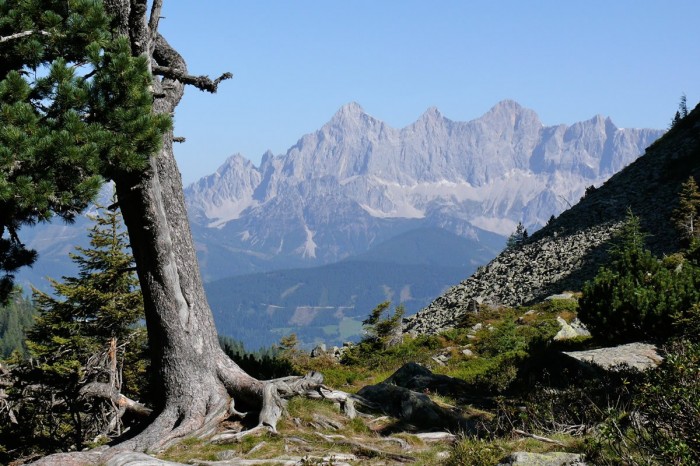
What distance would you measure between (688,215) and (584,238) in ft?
32.4

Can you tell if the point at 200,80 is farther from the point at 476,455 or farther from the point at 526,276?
the point at 526,276

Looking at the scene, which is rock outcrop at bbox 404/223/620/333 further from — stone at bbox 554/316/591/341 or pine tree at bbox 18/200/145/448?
pine tree at bbox 18/200/145/448

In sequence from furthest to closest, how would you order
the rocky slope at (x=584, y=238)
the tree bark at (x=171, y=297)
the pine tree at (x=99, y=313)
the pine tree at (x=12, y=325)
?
the pine tree at (x=12, y=325), the rocky slope at (x=584, y=238), the pine tree at (x=99, y=313), the tree bark at (x=171, y=297)

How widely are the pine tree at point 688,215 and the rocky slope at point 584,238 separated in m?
1.30

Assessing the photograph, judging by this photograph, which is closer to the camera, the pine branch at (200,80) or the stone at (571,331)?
the pine branch at (200,80)

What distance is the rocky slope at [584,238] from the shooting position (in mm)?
41750

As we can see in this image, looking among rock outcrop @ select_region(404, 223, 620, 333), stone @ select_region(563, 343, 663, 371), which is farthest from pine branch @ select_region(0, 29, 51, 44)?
rock outcrop @ select_region(404, 223, 620, 333)

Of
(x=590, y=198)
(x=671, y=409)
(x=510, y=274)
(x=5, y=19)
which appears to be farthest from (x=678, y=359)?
(x=590, y=198)

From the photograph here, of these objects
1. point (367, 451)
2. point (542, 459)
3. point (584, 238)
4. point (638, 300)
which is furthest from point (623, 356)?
point (584, 238)

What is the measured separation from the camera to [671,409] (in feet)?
22.8

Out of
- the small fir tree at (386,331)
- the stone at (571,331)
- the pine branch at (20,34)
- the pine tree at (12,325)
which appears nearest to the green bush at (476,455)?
the pine branch at (20,34)

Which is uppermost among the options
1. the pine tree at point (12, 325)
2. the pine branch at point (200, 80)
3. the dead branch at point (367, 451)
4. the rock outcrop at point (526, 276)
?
the pine tree at point (12, 325)

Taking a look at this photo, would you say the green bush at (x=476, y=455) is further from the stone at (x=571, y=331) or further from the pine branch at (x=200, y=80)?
the stone at (x=571, y=331)

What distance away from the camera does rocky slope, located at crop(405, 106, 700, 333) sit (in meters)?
41.8
